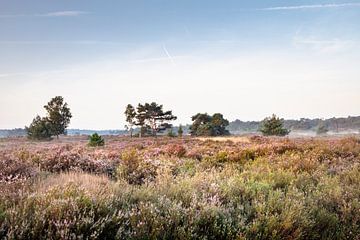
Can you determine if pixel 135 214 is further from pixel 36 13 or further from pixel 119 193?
pixel 36 13

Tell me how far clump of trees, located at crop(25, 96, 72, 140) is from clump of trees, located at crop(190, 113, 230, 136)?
26.5 metres

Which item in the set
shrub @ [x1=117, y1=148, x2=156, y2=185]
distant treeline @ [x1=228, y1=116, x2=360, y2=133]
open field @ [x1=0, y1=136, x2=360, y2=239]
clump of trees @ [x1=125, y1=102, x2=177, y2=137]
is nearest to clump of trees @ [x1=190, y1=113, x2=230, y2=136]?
clump of trees @ [x1=125, y1=102, x2=177, y2=137]

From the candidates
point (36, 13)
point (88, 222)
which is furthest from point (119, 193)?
point (36, 13)

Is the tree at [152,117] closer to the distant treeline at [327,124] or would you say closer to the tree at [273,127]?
the tree at [273,127]

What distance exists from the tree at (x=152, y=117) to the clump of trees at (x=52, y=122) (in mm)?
14830

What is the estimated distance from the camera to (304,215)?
5.41 meters

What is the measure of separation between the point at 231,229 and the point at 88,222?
1.87 meters

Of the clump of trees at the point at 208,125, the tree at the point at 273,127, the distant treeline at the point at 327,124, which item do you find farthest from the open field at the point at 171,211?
the distant treeline at the point at 327,124

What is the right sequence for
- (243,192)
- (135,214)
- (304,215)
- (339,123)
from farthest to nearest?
(339,123) < (243,192) < (304,215) < (135,214)

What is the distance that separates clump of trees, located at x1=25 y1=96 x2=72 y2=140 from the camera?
64188mm

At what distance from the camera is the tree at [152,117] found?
76562mm

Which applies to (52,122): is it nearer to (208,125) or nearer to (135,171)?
(208,125)

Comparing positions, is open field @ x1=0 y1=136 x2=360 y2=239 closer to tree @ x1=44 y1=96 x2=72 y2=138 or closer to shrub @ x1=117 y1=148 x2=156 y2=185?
shrub @ x1=117 y1=148 x2=156 y2=185

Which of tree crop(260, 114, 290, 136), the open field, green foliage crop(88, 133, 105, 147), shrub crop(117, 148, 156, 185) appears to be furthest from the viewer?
tree crop(260, 114, 290, 136)
